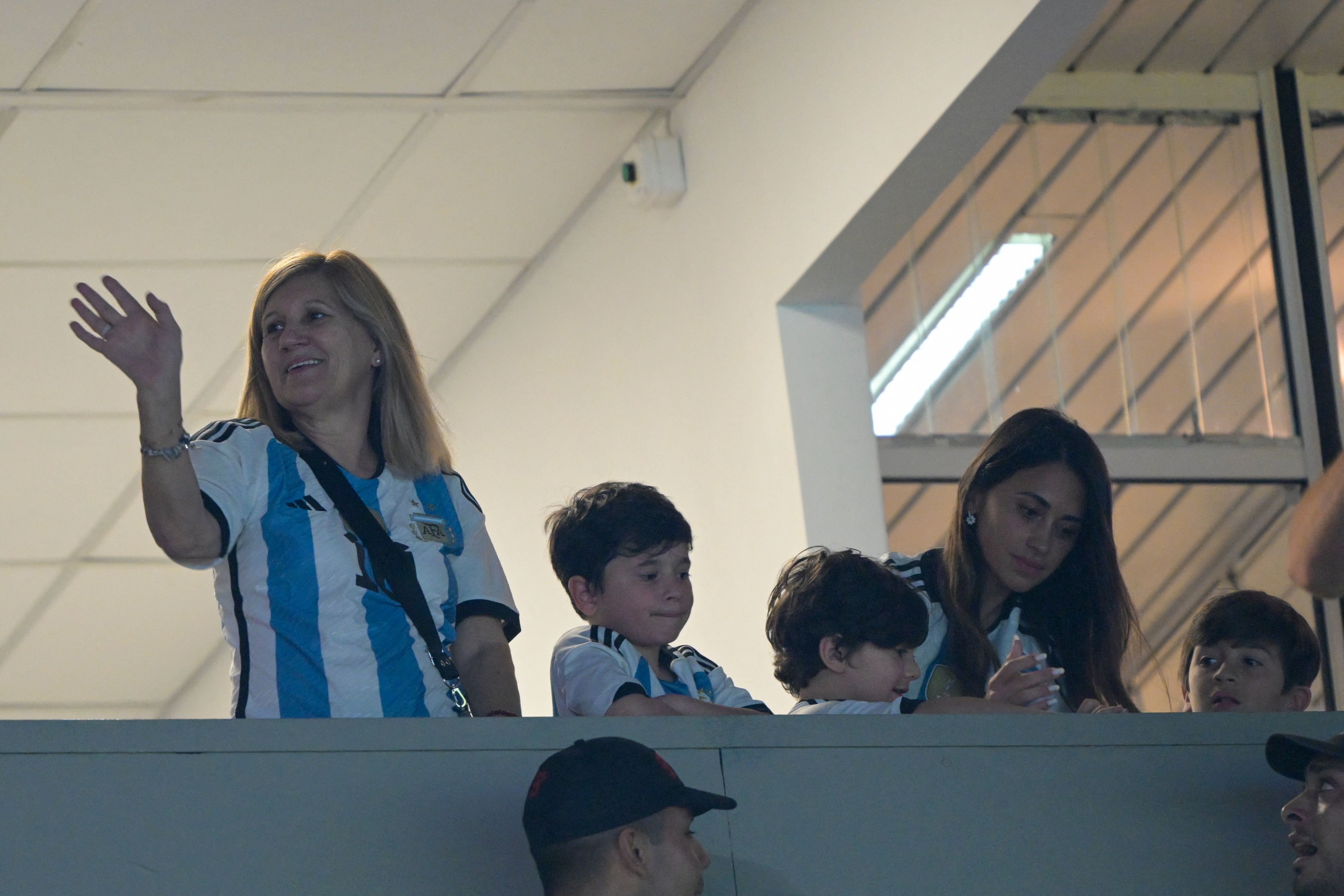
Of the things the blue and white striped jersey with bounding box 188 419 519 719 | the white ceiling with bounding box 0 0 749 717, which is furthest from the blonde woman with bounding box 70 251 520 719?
the white ceiling with bounding box 0 0 749 717

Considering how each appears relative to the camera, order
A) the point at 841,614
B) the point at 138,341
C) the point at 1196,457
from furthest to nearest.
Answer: the point at 1196,457
the point at 841,614
the point at 138,341

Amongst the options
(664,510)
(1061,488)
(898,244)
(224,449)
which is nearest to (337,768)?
(224,449)

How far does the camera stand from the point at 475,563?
8.11 ft

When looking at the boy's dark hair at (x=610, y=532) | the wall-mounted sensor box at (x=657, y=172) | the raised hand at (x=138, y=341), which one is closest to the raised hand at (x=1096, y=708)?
the boy's dark hair at (x=610, y=532)

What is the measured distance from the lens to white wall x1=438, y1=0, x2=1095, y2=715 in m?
3.93

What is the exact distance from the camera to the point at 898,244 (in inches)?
200

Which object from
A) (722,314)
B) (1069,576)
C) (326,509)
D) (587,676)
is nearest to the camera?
(326,509)

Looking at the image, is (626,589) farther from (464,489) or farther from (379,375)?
(379,375)

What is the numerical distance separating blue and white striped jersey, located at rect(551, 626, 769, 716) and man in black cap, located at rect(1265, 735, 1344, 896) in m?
0.74

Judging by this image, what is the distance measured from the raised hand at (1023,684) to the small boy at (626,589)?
1.06ft

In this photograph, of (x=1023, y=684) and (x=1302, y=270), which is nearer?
(x=1023, y=684)

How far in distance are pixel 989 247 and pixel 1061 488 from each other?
2.49 m

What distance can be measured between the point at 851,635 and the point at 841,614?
0.03 metres

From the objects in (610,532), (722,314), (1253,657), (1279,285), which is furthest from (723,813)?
(1279,285)
